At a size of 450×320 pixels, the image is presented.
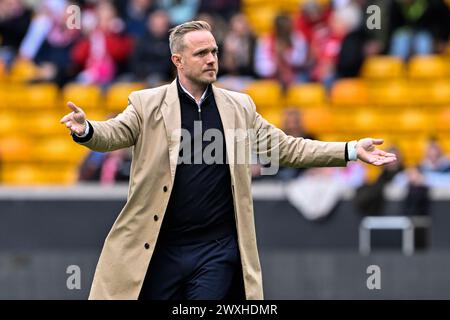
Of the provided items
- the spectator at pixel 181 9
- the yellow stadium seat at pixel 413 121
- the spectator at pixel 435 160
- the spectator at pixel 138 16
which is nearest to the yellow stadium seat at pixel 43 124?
the spectator at pixel 138 16

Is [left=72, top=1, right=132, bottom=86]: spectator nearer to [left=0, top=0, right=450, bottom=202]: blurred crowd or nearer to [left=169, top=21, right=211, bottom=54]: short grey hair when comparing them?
[left=0, top=0, right=450, bottom=202]: blurred crowd

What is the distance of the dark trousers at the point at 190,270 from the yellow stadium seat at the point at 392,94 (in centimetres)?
857

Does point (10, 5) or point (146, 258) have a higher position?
point (10, 5)

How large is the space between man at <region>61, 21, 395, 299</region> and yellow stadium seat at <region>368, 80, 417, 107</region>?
8.31 m

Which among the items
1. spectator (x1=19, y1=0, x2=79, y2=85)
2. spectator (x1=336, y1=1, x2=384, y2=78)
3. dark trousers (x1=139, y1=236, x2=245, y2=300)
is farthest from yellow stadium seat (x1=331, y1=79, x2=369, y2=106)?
dark trousers (x1=139, y1=236, x2=245, y2=300)

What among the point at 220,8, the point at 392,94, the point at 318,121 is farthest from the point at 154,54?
the point at 392,94

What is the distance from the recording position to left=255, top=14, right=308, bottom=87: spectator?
16031mm

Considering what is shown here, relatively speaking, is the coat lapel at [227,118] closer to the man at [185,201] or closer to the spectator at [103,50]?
the man at [185,201]

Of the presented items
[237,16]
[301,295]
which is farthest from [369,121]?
[301,295]

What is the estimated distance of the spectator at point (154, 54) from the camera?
52.5ft

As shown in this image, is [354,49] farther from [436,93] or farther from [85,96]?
[85,96]
